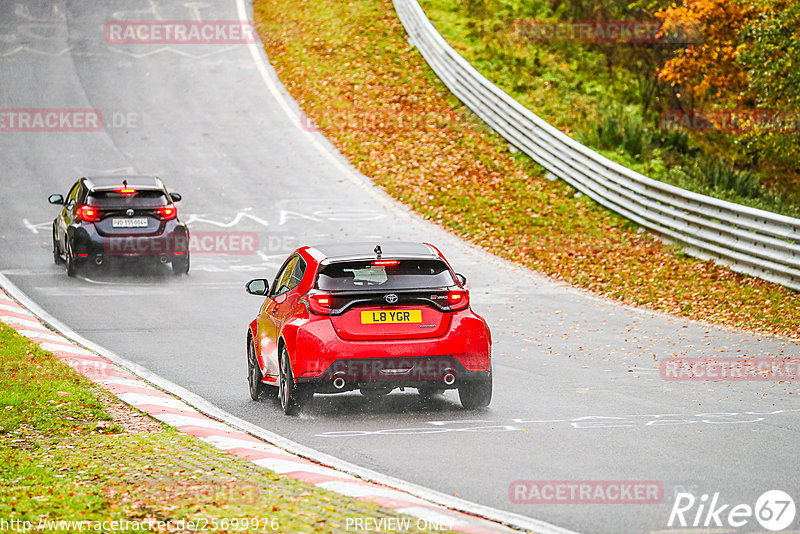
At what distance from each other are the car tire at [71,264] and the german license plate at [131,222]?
0.94m

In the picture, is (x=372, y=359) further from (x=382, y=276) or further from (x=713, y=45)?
(x=713, y=45)

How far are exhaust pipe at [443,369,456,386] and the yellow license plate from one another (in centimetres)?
55

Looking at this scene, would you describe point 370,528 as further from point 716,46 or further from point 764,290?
point 716,46

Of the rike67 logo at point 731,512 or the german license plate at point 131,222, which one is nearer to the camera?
the rike67 logo at point 731,512

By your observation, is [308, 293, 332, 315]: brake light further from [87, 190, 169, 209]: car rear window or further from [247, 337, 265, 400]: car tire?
[87, 190, 169, 209]: car rear window

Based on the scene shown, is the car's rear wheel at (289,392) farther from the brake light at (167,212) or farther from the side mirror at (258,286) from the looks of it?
the brake light at (167,212)

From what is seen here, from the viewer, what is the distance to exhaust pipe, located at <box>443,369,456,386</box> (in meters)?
10.3

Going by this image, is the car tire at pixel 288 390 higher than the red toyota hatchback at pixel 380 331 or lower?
lower

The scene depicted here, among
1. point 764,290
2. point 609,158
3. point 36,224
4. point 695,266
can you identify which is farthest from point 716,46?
point 36,224

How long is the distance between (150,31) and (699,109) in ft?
65.6

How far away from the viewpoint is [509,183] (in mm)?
26406

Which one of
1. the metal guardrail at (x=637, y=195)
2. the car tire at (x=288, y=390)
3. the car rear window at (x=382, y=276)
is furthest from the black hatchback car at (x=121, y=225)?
the car rear window at (x=382, y=276)

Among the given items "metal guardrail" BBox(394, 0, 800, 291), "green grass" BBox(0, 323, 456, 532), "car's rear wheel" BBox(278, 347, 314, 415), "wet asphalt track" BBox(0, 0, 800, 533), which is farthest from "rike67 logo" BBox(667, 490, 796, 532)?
"metal guardrail" BBox(394, 0, 800, 291)

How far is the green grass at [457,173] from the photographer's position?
18578 millimetres
